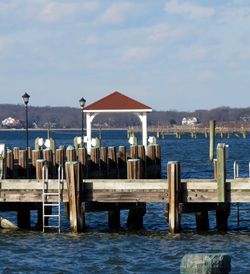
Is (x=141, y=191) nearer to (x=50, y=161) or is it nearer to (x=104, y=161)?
(x=50, y=161)

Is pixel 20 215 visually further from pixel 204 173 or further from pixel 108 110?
pixel 204 173

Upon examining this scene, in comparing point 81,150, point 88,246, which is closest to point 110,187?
point 88,246

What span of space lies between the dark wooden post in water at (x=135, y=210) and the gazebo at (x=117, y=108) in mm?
15034

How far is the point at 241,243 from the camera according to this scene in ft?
88.2

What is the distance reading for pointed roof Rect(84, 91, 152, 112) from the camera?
4634 cm

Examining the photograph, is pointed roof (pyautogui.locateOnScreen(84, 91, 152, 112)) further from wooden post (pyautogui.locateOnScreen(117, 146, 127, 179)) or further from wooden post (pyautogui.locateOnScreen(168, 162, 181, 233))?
wooden post (pyautogui.locateOnScreen(168, 162, 181, 233))

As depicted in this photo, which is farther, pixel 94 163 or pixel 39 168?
pixel 94 163

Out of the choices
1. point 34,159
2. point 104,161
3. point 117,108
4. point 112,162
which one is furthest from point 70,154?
point 117,108

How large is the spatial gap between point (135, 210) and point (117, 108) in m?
17.2

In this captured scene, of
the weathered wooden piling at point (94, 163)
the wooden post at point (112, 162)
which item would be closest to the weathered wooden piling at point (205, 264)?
the weathered wooden piling at point (94, 163)

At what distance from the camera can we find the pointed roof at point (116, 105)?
46344 millimetres

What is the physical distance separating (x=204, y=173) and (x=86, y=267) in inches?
1397

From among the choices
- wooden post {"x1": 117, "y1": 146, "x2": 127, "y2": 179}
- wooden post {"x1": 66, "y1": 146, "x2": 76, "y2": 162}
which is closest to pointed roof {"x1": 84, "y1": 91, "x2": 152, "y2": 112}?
wooden post {"x1": 117, "y1": 146, "x2": 127, "y2": 179}

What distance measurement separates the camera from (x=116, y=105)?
47.3 meters
